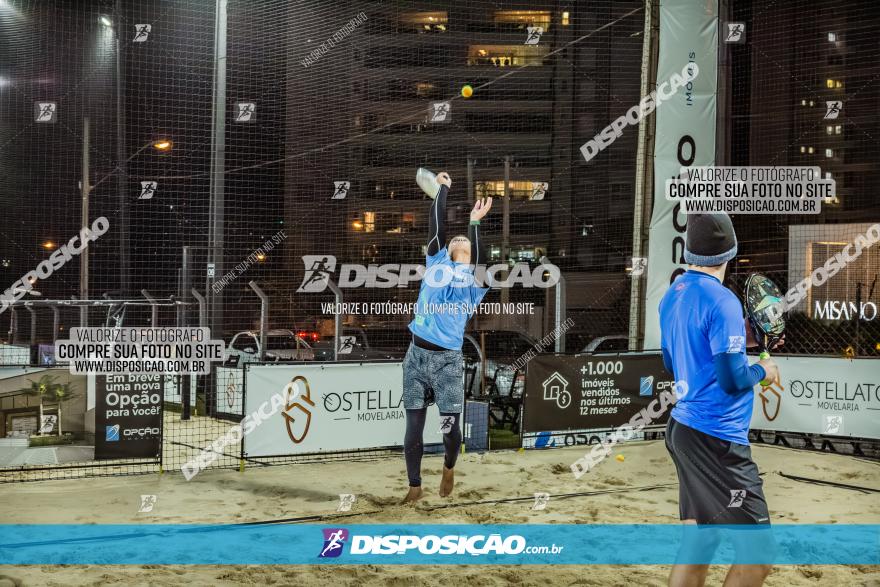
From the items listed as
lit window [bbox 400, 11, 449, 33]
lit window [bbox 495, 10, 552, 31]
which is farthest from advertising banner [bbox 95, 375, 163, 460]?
lit window [bbox 495, 10, 552, 31]

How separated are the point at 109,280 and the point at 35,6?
6786 millimetres

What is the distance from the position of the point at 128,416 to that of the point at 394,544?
3.70m

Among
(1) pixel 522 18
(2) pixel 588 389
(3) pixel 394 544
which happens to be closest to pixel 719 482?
(3) pixel 394 544

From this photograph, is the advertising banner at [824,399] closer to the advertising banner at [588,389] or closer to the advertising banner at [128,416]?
the advertising banner at [588,389]

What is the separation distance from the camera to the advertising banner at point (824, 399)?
27.8ft

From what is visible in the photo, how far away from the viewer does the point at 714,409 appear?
3.21 meters

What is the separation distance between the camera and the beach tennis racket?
3486mm

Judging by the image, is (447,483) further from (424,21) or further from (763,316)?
(424,21)

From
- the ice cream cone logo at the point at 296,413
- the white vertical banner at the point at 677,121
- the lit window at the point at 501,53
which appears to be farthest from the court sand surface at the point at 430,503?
the lit window at the point at 501,53

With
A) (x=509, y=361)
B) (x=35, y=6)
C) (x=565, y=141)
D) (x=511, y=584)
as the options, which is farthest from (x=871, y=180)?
(x=511, y=584)

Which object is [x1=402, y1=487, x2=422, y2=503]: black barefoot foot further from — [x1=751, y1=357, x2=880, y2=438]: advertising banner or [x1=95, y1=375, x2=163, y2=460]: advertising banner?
[x1=751, y1=357, x2=880, y2=438]: advertising banner

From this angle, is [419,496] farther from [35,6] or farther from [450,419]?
[35,6]

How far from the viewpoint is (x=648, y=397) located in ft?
30.3

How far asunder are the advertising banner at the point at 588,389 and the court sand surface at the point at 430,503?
401 millimetres
